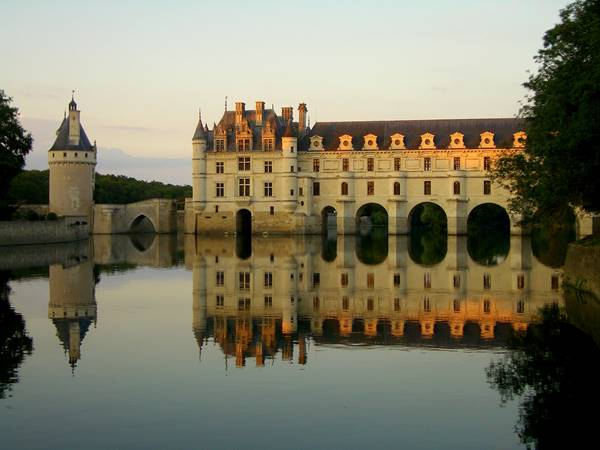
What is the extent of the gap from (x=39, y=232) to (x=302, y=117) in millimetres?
23456

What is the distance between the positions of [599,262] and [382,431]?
36.2 feet

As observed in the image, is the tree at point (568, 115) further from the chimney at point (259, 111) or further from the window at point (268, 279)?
the chimney at point (259, 111)

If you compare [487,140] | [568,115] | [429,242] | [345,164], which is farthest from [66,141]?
[568,115]

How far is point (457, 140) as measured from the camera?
191 ft

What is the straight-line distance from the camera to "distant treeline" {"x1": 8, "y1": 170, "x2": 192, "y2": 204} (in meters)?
73.7

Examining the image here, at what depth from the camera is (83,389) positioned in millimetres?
11789

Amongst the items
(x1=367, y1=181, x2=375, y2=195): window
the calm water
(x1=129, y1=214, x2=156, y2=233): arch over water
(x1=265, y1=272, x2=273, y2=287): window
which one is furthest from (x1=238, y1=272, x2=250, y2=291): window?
(x1=129, y1=214, x2=156, y2=233): arch over water

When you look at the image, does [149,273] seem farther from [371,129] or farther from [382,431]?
[371,129]

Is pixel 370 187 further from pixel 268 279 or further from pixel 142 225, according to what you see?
pixel 268 279

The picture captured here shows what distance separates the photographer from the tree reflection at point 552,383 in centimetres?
970

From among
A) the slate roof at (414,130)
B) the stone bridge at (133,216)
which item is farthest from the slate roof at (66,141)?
the slate roof at (414,130)

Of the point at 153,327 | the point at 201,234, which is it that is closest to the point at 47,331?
the point at 153,327

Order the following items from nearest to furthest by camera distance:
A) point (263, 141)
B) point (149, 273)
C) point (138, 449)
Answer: point (138, 449), point (149, 273), point (263, 141)

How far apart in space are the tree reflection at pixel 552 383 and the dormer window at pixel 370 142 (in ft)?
143
